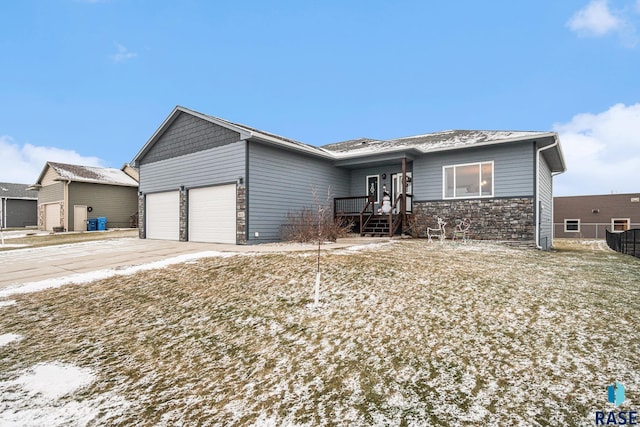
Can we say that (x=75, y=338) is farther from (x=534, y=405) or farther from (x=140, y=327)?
(x=534, y=405)

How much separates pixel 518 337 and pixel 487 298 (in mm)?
1278

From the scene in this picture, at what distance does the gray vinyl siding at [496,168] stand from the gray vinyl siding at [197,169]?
795cm

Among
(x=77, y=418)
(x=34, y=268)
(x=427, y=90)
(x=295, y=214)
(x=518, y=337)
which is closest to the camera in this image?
(x=77, y=418)

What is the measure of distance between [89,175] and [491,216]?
28.0 metres

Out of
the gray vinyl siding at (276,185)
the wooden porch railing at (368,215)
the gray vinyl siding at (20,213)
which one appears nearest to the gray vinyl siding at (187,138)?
the gray vinyl siding at (276,185)

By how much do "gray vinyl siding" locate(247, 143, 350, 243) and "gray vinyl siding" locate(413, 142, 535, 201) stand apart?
4.52 metres

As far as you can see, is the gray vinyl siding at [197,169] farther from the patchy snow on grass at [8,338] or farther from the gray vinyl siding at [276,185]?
the patchy snow on grass at [8,338]

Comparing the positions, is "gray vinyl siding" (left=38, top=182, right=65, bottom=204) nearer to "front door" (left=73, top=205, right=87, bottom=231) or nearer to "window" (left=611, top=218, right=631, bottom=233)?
"front door" (left=73, top=205, right=87, bottom=231)

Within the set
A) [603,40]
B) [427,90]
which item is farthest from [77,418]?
[427,90]

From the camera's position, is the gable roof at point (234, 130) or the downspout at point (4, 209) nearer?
the gable roof at point (234, 130)

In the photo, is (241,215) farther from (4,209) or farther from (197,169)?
(4,209)

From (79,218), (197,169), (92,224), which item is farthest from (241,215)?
(79,218)

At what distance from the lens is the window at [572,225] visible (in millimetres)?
30259

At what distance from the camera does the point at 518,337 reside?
3818 millimetres
